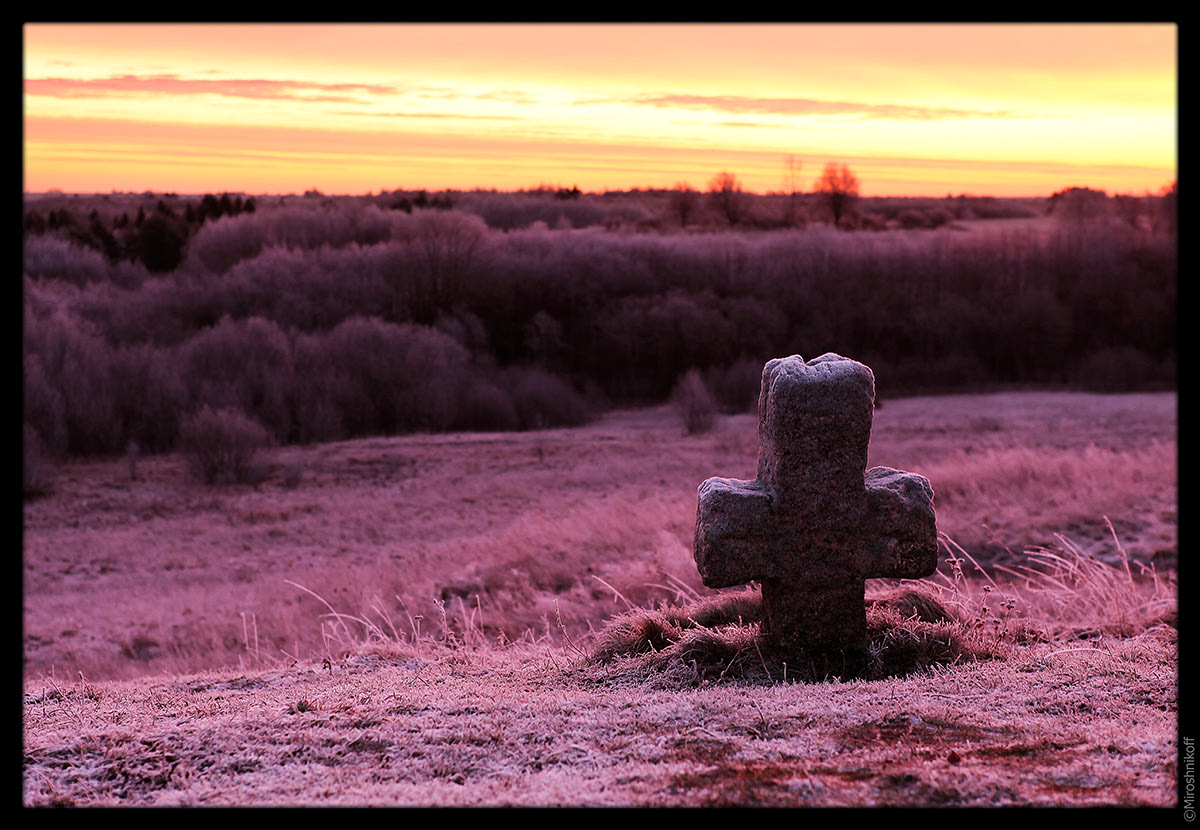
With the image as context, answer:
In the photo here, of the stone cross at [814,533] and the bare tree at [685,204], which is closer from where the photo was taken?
the stone cross at [814,533]

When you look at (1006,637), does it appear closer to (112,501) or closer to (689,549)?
(689,549)

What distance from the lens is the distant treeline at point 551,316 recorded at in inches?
1228

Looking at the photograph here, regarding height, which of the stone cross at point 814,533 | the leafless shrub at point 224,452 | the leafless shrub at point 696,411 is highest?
the stone cross at point 814,533

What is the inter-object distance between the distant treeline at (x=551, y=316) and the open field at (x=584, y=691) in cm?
1712

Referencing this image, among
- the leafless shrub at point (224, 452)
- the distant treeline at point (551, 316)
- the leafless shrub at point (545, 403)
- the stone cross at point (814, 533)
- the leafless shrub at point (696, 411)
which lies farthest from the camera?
the leafless shrub at point (545, 403)

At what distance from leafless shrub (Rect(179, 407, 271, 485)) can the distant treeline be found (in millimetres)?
6020

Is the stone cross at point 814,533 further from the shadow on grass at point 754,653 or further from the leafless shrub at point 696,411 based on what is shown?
the leafless shrub at point 696,411

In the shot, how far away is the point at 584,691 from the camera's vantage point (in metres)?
4.18

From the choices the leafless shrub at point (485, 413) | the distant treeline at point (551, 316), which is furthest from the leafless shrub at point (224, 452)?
the leafless shrub at point (485, 413)

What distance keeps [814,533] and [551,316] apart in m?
35.5

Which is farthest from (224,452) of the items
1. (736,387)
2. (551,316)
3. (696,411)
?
(551,316)

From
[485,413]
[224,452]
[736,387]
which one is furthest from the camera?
[736,387]

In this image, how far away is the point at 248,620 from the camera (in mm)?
11109

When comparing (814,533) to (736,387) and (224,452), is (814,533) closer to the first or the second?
(224,452)
